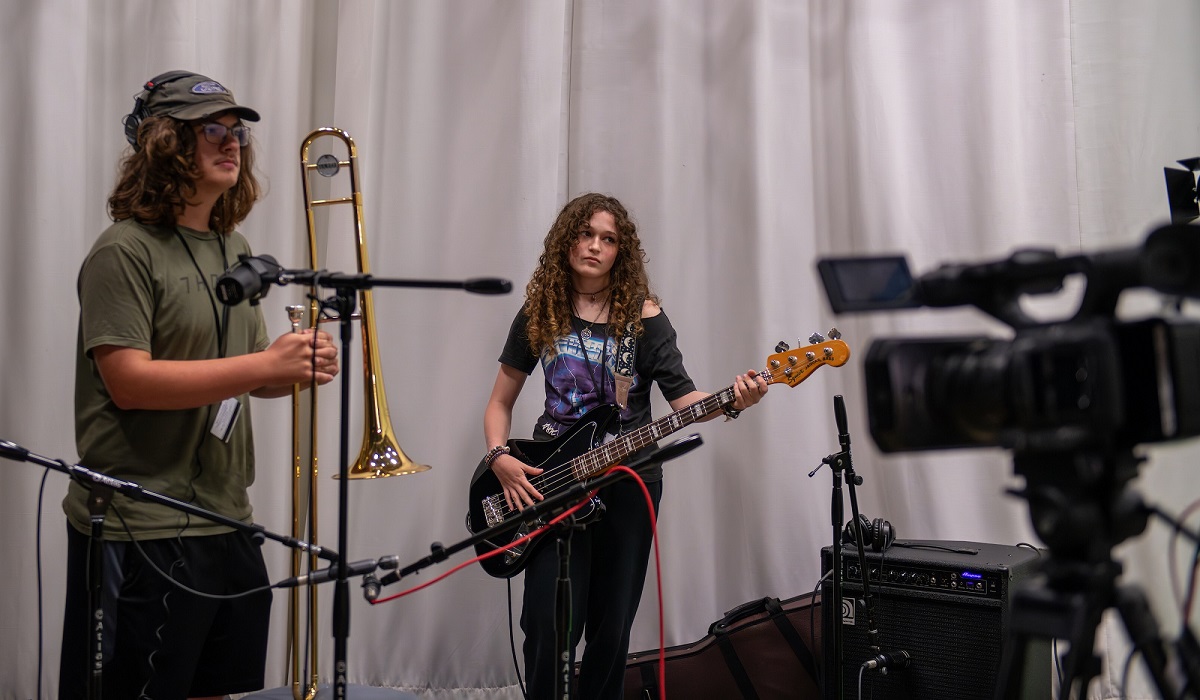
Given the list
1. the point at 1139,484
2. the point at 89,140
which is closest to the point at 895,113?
the point at 1139,484

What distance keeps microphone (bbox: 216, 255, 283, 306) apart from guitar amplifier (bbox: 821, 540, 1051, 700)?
1.87 metres

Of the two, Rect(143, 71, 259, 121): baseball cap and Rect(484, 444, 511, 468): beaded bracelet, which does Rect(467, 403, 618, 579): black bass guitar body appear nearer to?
Rect(484, 444, 511, 468): beaded bracelet

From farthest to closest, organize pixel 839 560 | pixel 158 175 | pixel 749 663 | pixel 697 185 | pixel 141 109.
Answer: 1. pixel 697 185
2. pixel 749 663
3. pixel 839 560
4. pixel 141 109
5. pixel 158 175

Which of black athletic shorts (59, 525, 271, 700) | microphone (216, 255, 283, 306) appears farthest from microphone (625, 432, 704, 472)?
black athletic shorts (59, 525, 271, 700)

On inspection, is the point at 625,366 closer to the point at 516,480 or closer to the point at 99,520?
the point at 516,480

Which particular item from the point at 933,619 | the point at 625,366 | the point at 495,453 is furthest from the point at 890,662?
the point at 495,453

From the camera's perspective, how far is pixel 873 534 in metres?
3.01

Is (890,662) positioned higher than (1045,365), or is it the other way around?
(1045,365)

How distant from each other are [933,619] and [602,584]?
3.17 feet

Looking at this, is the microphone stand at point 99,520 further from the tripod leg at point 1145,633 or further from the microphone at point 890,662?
the microphone at point 890,662

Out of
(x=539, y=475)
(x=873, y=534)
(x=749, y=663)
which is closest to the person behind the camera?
(x=539, y=475)

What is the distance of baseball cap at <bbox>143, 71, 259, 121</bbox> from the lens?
2211mm

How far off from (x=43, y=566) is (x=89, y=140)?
1.42m

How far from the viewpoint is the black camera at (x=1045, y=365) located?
3.62 ft
